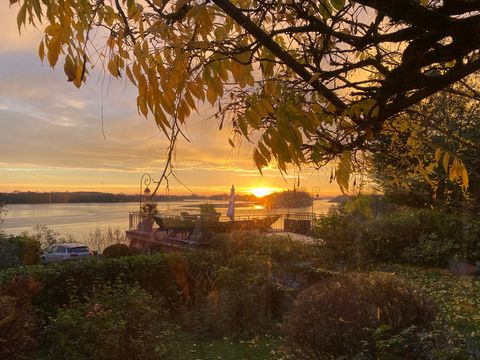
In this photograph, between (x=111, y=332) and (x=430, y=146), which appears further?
(x=111, y=332)

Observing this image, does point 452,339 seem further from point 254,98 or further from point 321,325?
point 254,98

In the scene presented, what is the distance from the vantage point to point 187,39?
157 centimetres

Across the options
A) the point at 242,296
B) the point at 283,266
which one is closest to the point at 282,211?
the point at 283,266

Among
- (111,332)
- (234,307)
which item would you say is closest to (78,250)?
(234,307)

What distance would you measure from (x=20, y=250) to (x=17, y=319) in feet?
33.4

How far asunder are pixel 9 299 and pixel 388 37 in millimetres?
6120

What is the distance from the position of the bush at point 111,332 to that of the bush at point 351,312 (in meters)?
2.12

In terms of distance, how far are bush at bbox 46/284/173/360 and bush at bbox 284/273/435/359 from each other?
2122mm

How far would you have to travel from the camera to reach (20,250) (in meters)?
14.9

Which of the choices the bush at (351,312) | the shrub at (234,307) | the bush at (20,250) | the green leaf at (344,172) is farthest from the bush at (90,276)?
the green leaf at (344,172)

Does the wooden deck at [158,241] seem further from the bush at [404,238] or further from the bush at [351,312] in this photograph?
the bush at [351,312]

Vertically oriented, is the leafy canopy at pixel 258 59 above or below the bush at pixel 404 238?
above

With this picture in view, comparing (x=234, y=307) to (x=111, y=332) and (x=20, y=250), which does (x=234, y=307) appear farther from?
(x=20, y=250)

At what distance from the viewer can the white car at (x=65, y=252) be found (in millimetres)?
17891
